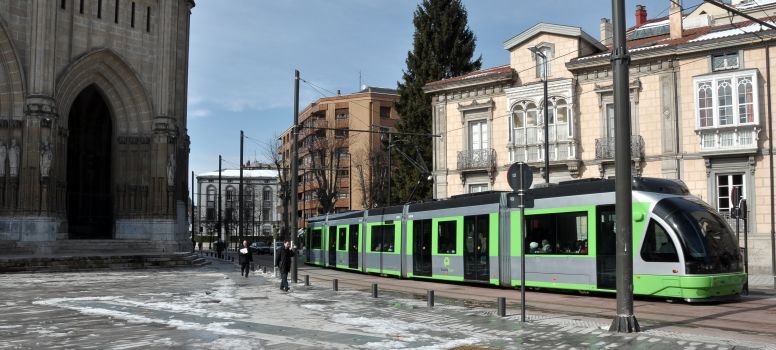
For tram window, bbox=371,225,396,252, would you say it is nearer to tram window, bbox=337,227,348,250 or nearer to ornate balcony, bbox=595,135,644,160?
tram window, bbox=337,227,348,250

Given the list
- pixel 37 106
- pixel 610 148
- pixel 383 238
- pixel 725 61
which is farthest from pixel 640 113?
pixel 37 106

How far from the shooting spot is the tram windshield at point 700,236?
1355 centimetres

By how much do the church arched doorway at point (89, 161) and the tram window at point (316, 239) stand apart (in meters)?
13.5

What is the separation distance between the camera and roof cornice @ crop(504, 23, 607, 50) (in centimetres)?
3081

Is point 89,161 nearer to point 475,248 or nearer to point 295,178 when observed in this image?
point 295,178

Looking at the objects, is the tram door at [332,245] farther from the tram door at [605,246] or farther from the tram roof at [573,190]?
the tram door at [605,246]

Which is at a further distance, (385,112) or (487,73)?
(385,112)

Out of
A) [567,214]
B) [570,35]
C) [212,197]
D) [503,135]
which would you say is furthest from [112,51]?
[212,197]

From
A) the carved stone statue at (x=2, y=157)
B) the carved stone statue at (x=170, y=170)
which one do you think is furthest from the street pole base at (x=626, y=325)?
the carved stone statue at (x=170, y=170)

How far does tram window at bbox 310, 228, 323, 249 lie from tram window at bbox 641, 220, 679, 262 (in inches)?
773

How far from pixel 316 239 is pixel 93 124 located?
1854 centimetres

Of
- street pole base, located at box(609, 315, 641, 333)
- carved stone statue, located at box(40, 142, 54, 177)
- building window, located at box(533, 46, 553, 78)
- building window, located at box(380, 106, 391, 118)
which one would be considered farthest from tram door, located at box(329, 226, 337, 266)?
building window, located at box(380, 106, 391, 118)

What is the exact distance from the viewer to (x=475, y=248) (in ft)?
62.8

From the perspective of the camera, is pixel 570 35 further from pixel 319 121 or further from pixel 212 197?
pixel 212 197
